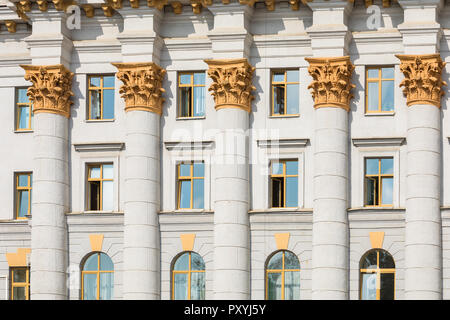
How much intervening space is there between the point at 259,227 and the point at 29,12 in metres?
→ 12.4

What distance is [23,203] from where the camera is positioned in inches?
4766

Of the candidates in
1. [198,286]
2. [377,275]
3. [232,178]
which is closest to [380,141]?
[377,275]

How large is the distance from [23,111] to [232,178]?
9368mm

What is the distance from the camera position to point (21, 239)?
120438mm

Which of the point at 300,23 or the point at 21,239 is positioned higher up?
the point at 300,23

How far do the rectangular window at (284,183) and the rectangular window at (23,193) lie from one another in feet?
31.9

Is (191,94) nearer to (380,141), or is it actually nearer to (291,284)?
(380,141)

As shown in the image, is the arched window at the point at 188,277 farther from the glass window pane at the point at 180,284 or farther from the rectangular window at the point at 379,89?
the rectangular window at the point at 379,89

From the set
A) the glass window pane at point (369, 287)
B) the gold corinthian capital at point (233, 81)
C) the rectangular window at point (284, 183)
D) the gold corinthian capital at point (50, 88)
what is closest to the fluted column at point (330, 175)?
the glass window pane at point (369, 287)

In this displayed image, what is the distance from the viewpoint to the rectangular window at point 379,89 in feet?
388

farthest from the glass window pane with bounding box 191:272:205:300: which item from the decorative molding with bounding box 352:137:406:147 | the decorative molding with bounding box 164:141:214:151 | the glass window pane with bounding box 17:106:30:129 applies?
the glass window pane with bounding box 17:106:30:129

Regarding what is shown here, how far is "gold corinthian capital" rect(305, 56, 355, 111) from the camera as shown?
11775cm

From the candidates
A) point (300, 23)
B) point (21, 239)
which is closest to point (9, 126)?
point (21, 239)

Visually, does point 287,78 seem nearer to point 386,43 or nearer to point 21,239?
point 386,43
